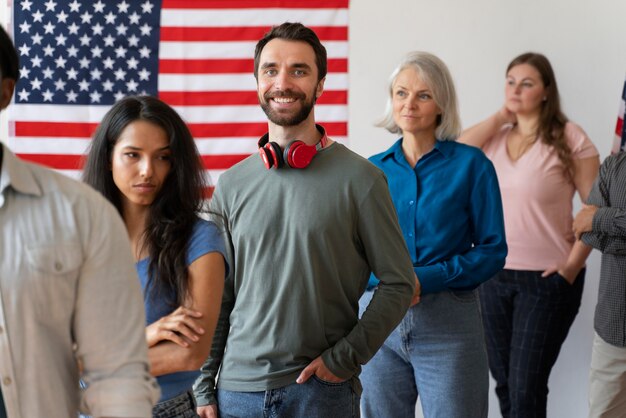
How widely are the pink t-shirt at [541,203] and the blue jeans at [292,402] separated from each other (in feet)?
6.35

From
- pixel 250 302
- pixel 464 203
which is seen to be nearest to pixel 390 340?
pixel 464 203

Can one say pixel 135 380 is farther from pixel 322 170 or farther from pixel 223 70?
pixel 223 70

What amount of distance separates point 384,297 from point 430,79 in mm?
958

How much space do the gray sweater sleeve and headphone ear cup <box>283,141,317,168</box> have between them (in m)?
0.18

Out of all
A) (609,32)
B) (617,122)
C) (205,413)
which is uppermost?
(609,32)

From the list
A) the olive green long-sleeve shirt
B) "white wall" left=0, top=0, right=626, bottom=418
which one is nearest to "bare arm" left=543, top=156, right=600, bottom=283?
"white wall" left=0, top=0, right=626, bottom=418

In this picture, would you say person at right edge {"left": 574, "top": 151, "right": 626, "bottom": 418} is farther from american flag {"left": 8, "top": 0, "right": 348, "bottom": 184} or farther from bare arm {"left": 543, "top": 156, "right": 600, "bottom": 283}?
american flag {"left": 8, "top": 0, "right": 348, "bottom": 184}

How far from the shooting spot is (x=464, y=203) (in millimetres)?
2857

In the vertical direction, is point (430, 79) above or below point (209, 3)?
below

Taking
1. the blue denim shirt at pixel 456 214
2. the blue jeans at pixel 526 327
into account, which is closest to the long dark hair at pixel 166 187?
the blue denim shirt at pixel 456 214

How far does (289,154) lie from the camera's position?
2268 mm

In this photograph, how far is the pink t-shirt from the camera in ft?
12.9

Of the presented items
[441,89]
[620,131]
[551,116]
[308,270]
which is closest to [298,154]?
[308,270]

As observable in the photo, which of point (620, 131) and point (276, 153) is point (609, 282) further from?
point (276, 153)
